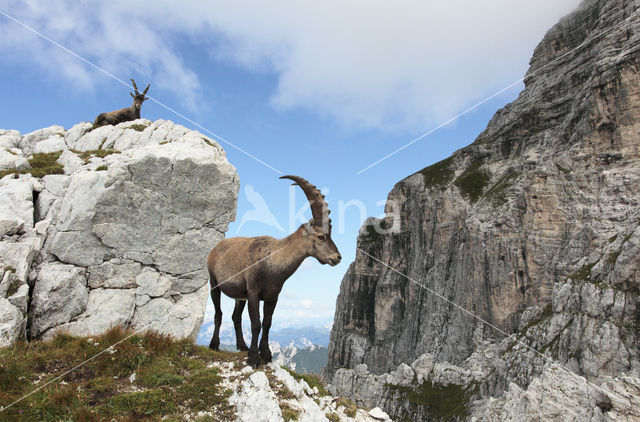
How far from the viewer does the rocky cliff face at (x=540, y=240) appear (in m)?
52.5

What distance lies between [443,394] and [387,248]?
7571cm

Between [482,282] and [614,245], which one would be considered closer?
[614,245]

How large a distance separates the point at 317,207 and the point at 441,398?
3505 inches

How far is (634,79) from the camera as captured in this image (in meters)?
71.6

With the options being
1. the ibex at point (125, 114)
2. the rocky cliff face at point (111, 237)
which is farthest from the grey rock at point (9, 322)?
the ibex at point (125, 114)

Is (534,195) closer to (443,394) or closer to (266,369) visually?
(443,394)

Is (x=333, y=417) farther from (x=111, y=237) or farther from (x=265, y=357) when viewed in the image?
(x=111, y=237)

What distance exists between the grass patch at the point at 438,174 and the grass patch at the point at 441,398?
75.0 metres

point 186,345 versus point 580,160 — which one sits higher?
point 580,160

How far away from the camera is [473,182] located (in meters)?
119

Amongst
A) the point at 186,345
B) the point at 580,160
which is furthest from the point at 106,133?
the point at 580,160

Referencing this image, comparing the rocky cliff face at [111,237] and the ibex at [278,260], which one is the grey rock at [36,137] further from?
the ibex at [278,260]

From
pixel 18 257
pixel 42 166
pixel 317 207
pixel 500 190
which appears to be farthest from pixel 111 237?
pixel 500 190

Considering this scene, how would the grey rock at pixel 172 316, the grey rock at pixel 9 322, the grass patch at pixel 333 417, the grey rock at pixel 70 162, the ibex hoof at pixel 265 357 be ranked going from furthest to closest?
the grey rock at pixel 70 162
the grey rock at pixel 172 316
the grey rock at pixel 9 322
the ibex hoof at pixel 265 357
the grass patch at pixel 333 417
